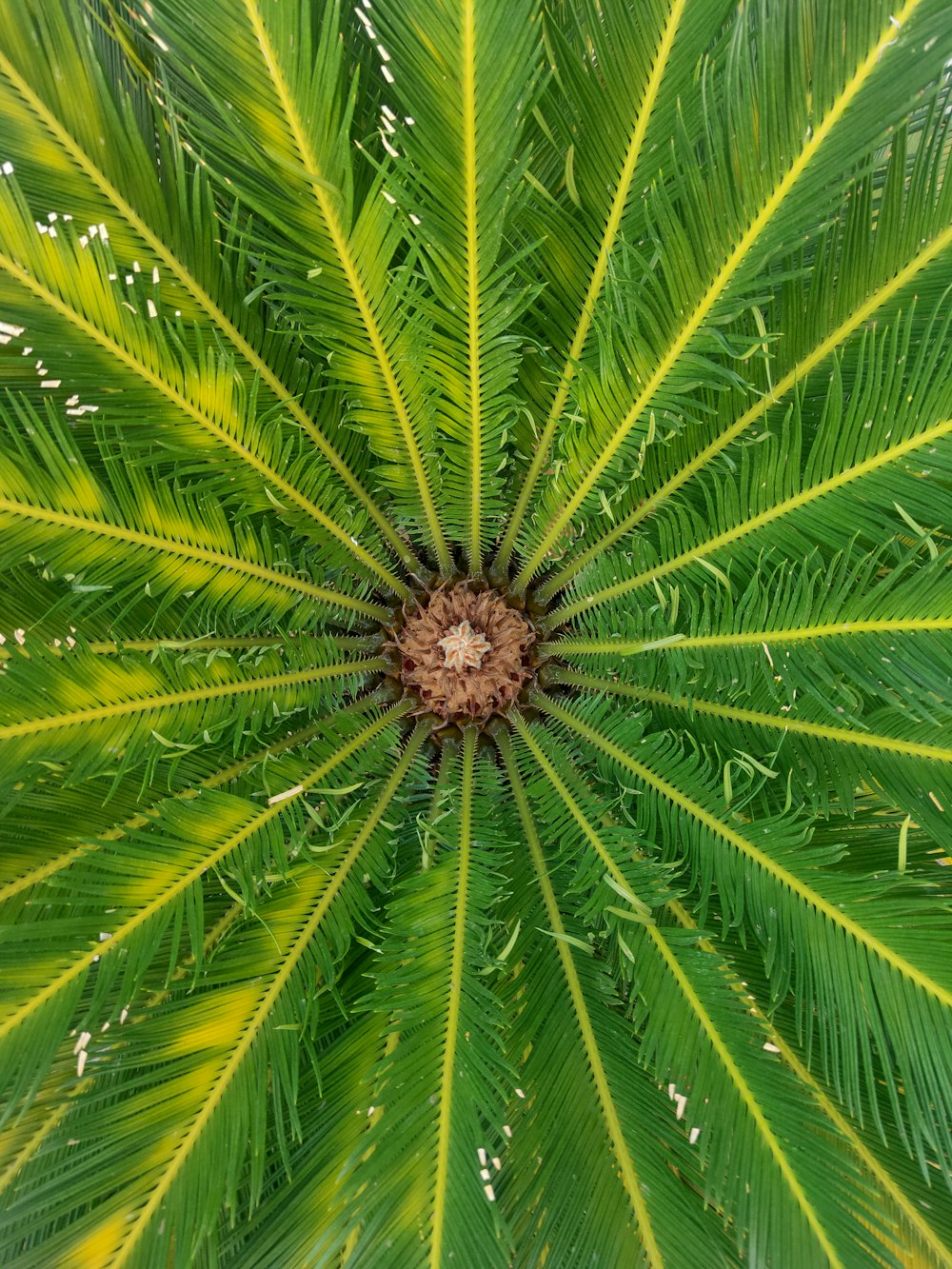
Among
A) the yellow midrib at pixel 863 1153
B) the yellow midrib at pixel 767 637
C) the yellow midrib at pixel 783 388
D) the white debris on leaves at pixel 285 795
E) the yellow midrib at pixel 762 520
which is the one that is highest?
the yellow midrib at pixel 783 388

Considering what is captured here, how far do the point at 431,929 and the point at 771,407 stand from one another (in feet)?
3.02

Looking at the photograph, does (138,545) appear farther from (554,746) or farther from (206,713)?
(554,746)

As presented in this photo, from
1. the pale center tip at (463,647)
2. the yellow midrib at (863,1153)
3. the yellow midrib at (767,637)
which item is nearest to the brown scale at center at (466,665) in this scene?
the pale center tip at (463,647)

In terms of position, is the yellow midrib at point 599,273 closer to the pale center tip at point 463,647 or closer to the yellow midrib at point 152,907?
the pale center tip at point 463,647

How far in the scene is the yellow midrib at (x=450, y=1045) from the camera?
951 mm

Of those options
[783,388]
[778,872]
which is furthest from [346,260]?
[778,872]

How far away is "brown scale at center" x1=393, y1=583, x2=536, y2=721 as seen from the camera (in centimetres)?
155

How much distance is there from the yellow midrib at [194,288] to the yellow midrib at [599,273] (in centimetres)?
25

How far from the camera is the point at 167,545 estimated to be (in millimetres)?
1171

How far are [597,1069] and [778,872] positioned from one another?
377 mm

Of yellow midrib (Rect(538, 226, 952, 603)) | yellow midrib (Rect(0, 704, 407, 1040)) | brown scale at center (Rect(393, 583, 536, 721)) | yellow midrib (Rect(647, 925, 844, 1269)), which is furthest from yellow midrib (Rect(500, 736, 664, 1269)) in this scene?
yellow midrib (Rect(538, 226, 952, 603))

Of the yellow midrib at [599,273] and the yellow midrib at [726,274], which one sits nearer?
the yellow midrib at [726,274]

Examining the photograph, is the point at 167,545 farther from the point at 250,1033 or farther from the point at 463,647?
the point at 250,1033

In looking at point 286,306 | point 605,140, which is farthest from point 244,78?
point 605,140
